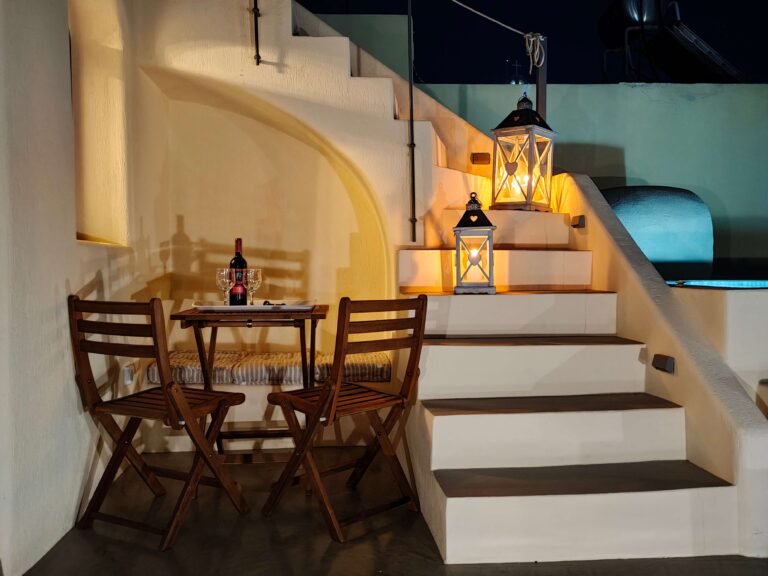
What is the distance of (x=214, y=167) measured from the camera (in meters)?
4.39

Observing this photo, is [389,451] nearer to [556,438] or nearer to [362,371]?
[556,438]

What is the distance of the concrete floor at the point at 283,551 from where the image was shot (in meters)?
2.27

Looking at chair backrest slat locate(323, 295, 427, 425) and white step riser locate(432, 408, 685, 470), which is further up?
chair backrest slat locate(323, 295, 427, 425)

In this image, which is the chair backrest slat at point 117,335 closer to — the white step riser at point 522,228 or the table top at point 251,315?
the table top at point 251,315

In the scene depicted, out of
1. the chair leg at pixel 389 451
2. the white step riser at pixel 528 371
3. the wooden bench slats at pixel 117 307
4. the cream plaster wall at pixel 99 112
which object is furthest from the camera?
the cream plaster wall at pixel 99 112

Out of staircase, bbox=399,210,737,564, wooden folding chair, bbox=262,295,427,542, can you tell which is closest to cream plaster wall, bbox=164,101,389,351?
staircase, bbox=399,210,737,564

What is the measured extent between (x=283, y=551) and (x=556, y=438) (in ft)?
3.71

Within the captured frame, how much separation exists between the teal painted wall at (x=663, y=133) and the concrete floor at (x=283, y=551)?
3.36 metres

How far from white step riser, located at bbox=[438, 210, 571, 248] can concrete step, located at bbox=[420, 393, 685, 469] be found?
1.47 meters

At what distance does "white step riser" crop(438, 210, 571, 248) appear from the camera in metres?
3.95

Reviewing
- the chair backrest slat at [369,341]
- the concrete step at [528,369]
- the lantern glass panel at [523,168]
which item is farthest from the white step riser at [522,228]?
the chair backrest slat at [369,341]

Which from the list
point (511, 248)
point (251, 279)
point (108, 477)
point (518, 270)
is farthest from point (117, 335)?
point (511, 248)

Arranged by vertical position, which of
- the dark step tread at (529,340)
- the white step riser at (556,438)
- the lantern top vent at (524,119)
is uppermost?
the lantern top vent at (524,119)

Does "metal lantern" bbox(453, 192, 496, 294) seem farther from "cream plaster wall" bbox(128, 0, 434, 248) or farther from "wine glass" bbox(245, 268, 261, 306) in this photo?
"wine glass" bbox(245, 268, 261, 306)
